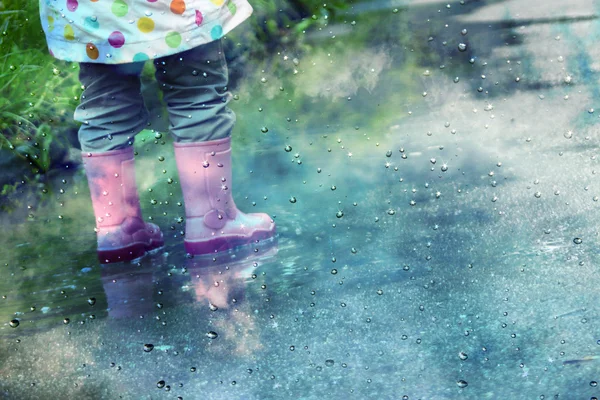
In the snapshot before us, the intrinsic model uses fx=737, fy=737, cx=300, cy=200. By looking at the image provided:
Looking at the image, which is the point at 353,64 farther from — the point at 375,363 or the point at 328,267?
the point at 375,363

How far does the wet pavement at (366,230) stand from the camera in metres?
0.88

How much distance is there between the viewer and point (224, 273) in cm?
94

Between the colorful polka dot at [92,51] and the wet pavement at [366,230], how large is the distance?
0.36 ft

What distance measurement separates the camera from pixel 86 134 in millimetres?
900

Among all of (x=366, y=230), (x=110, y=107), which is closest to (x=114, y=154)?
(x=110, y=107)

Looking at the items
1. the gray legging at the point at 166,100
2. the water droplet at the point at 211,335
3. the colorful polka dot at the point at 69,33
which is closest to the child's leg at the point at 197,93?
the gray legging at the point at 166,100

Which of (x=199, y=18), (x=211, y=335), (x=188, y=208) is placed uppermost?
(x=199, y=18)

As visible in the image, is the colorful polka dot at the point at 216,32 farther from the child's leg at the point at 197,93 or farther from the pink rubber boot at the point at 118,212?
the pink rubber boot at the point at 118,212

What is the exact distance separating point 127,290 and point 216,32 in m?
0.34

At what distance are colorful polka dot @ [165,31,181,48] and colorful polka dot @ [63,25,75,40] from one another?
0.37 feet

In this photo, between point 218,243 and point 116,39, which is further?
point 218,243

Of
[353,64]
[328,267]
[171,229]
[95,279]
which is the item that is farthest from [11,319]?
[353,64]

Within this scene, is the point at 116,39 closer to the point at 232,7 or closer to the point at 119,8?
the point at 119,8

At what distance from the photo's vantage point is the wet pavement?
88 cm
